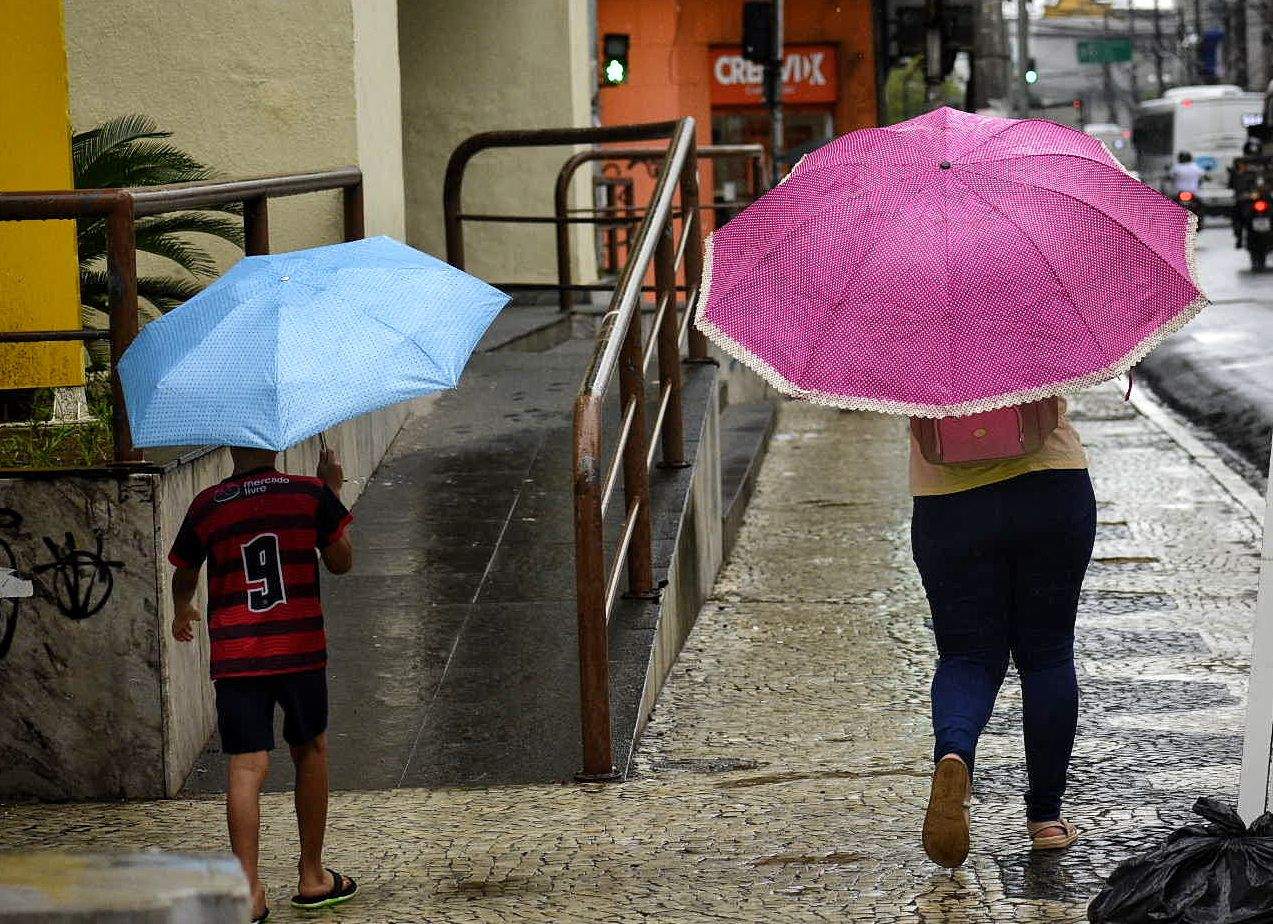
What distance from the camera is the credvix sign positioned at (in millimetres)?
30516

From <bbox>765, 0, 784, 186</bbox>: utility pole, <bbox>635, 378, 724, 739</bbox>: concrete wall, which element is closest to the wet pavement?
<bbox>635, 378, 724, 739</bbox>: concrete wall

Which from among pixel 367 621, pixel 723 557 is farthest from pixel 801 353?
pixel 723 557

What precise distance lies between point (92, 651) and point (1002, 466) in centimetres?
259

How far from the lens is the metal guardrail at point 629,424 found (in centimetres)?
550

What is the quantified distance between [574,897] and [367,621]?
→ 7.30ft

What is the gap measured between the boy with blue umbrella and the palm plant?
107 inches

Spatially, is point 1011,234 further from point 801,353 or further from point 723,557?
point 723,557

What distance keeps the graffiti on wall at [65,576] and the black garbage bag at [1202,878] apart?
283cm

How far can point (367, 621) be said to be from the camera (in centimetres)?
654

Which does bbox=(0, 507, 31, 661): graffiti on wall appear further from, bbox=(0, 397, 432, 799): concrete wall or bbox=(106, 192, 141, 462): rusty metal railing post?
bbox=(106, 192, 141, 462): rusty metal railing post

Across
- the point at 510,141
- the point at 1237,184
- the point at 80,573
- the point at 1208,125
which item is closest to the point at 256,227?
the point at 80,573

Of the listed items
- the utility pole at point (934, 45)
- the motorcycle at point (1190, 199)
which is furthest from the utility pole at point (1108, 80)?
the utility pole at point (934, 45)

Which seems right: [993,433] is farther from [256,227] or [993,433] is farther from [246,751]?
[256,227]

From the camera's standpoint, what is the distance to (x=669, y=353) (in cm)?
759
